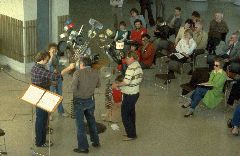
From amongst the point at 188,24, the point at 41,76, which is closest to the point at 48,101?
the point at 41,76

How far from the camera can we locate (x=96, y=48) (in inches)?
617

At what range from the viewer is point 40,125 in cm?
938

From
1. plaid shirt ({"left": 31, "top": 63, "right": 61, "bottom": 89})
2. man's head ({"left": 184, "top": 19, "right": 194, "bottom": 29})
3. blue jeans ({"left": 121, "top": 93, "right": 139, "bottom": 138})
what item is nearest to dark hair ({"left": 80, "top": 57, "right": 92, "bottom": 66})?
plaid shirt ({"left": 31, "top": 63, "right": 61, "bottom": 89})

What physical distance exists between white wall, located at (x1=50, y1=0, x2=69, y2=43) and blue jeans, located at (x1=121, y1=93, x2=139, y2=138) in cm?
468

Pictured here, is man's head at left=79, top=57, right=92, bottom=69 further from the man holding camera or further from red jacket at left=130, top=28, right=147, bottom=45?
red jacket at left=130, top=28, right=147, bottom=45

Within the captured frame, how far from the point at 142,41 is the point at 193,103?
283 cm

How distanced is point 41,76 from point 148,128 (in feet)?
8.90

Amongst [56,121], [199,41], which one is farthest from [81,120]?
[199,41]

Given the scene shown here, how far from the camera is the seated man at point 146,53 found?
13.1m

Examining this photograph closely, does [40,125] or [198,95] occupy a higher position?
[198,95]

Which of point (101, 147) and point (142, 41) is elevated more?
point (142, 41)

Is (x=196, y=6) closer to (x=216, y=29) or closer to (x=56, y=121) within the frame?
(x=216, y=29)

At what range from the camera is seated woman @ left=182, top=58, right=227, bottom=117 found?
11000mm

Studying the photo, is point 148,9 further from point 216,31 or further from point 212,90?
point 212,90
